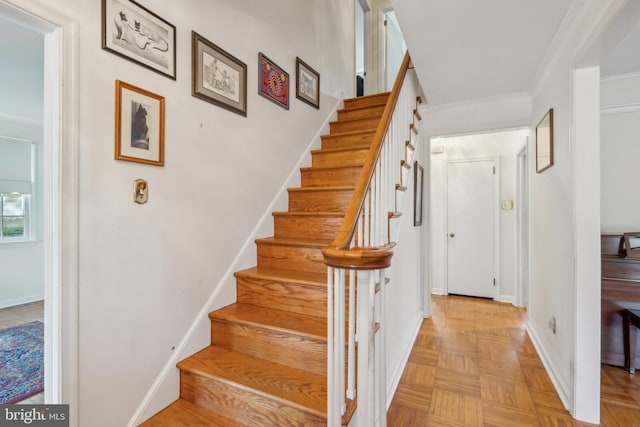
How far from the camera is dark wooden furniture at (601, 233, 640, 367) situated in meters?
2.13

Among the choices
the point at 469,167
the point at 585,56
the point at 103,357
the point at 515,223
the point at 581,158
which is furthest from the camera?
the point at 469,167

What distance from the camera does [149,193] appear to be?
1497mm

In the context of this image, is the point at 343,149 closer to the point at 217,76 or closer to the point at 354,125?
the point at 354,125

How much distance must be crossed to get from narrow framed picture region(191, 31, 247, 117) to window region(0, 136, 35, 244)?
3.72 metres

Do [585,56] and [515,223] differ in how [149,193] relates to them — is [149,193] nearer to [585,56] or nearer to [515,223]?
[585,56]

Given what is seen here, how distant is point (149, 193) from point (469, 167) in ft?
13.1

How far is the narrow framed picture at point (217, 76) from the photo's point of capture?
1.75 meters

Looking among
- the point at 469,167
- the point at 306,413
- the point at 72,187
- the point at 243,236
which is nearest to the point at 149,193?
the point at 72,187

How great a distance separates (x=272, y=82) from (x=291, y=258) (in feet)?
4.68

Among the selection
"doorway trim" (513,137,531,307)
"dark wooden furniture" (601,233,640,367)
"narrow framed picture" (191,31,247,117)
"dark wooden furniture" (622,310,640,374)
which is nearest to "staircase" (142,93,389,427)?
"narrow framed picture" (191,31,247,117)

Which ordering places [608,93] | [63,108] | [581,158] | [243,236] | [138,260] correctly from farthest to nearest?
[608,93]
[243,236]
[581,158]
[138,260]
[63,108]

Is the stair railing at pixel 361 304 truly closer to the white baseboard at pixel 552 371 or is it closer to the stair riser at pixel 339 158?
the stair riser at pixel 339 158

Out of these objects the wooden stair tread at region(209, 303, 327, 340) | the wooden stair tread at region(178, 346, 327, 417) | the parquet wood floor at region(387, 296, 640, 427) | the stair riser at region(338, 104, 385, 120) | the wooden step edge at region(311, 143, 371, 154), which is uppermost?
the stair riser at region(338, 104, 385, 120)

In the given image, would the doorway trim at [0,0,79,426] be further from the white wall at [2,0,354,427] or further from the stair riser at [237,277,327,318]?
the stair riser at [237,277,327,318]
